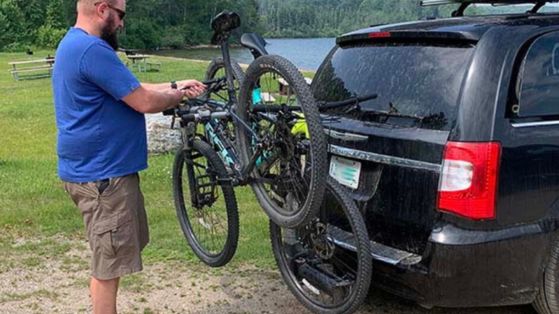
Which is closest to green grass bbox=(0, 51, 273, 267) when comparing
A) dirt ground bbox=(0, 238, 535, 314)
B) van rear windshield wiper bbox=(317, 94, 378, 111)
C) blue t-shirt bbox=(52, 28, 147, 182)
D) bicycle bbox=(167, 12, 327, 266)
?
dirt ground bbox=(0, 238, 535, 314)

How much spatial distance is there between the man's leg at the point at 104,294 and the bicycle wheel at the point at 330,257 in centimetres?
113

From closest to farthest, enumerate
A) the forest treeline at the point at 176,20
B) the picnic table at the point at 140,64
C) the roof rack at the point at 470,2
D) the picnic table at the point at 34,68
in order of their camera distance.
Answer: the roof rack at the point at 470,2 → the picnic table at the point at 34,68 → the picnic table at the point at 140,64 → the forest treeline at the point at 176,20

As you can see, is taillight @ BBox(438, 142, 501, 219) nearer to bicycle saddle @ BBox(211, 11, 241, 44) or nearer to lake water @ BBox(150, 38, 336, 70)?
bicycle saddle @ BBox(211, 11, 241, 44)

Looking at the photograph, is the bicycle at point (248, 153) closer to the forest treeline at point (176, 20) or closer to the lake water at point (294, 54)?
the lake water at point (294, 54)

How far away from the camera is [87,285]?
4.78m

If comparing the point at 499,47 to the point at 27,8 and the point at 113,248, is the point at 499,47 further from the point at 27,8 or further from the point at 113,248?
the point at 27,8

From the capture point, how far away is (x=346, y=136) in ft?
13.0

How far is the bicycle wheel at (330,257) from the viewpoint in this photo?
12.0ft

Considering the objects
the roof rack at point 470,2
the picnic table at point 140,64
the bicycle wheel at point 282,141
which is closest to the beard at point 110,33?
the bicycle wheel at point 282,141

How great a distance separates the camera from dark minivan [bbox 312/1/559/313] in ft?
11.1

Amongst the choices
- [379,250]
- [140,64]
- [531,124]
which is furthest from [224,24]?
[140,64]

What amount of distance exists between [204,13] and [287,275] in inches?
4018

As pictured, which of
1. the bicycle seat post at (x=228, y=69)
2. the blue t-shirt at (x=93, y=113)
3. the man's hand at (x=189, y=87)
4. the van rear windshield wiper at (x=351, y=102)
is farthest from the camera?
the bicycle seat post at (x=228, y=69)

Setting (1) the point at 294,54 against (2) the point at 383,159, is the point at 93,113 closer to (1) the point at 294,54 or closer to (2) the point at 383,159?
(2) the point at 383,159
